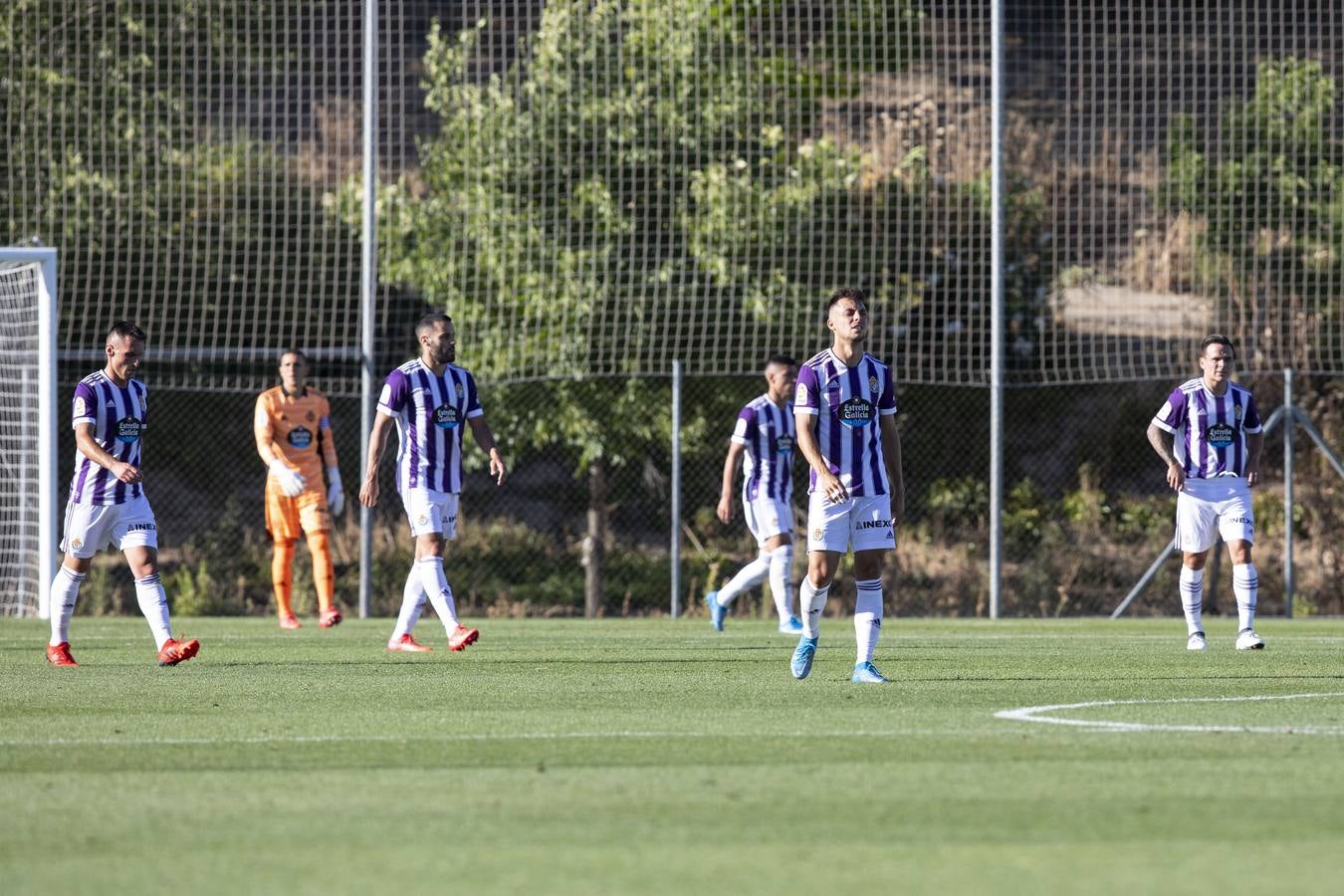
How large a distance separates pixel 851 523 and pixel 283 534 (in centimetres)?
788

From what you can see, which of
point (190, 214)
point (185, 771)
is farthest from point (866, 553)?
point (190, 214)

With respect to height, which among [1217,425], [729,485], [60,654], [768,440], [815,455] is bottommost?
[60,654]

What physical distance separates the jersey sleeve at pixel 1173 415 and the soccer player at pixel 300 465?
6.63 meters

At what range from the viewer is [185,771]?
6820 mm

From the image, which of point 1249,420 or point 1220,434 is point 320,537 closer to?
point 1220,434

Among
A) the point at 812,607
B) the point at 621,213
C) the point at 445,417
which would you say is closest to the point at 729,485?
the point at 445,417

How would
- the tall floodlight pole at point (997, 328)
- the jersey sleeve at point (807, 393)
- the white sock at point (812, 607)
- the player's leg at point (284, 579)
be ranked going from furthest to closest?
1. the tall floodlight pole at point (997, 328)
2. the player's leg at point (284, 579)
3. the white sock at point (812, 607)
4. the jersey sleeve at point (807, 393)

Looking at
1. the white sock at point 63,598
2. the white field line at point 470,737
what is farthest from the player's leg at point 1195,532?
the white sock at point 63,598

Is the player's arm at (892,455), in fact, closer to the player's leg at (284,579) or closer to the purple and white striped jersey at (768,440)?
the purple and white striped jersey at (768,440)

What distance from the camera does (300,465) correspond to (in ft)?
55.8

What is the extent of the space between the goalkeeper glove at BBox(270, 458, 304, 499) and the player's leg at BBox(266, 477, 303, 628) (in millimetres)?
311

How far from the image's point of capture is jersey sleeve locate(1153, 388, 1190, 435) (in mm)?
13898

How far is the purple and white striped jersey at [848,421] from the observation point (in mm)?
10523

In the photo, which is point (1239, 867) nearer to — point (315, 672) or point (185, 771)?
point (185, 771)
